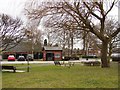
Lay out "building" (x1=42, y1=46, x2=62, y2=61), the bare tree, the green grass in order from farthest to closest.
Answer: "building" (x1=42, y1=46, x2=62, y2=61) < the bare tree < the green grass

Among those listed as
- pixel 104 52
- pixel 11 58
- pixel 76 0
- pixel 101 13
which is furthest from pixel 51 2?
pixel 11 58

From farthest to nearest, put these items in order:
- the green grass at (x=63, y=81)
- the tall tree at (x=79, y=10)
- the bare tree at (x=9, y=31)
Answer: the bare tree at (x=9, y=31), the tall tree at (x=79, y=10), the green grass at (x=63, y=81)

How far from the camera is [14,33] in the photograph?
44000mm

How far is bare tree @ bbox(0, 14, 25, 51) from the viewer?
4010cm

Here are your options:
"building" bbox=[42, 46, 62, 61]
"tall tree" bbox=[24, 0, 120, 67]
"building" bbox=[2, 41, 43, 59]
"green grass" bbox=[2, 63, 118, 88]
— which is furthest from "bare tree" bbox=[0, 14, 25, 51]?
"building" bbox=[2, 41, 43, 59]

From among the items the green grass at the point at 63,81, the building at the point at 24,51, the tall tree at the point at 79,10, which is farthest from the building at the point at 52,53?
the green grass at the point at 63,81

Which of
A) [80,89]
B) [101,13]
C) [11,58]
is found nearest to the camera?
[80,89]

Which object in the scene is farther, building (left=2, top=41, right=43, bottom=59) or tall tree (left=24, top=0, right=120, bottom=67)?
building (left=2, top=41, right=43, bottom=59)

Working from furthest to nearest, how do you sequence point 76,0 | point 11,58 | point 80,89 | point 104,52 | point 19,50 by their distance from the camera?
point 19,50 → point 11,58 → point 104,52 → point 76,0 → point 80,89

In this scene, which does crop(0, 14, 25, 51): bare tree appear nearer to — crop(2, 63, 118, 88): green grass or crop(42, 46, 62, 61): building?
crop(2, 63, 118, 88): green grass

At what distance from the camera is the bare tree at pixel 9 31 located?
4010cm

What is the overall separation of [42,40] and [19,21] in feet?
136

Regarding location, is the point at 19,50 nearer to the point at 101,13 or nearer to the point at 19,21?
the point at 19,21

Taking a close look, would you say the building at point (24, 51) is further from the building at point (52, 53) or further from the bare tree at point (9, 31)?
the bare tree at point (9, 31)
